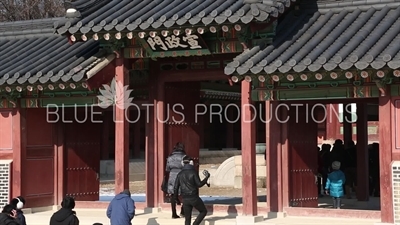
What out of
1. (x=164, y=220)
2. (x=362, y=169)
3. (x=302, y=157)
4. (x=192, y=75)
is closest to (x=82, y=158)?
(x=192, y=75)

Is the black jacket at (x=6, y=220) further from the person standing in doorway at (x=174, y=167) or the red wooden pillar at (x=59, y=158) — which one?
the red wooden pillar at (x=59, y=158)

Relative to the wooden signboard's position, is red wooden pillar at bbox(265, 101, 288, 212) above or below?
below

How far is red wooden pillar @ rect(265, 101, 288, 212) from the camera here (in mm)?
15199

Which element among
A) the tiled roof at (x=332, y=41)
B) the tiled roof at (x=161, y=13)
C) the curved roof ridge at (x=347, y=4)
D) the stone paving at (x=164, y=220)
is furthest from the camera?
the curved roof ridge at (x=347, y=4)

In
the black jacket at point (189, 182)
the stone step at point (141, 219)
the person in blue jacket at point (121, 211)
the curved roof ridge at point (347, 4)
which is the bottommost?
the stone step at point (141, 219)

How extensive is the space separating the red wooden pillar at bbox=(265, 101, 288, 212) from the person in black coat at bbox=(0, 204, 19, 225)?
19.5 feet

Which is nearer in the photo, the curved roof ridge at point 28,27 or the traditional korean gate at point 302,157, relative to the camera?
the traditional korean gate at point 302,157

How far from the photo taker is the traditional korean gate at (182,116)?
55.5 ft

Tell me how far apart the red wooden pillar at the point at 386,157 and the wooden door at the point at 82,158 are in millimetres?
7809

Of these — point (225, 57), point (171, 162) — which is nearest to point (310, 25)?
point (225, 57)

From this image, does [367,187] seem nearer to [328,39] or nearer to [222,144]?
[328,39]

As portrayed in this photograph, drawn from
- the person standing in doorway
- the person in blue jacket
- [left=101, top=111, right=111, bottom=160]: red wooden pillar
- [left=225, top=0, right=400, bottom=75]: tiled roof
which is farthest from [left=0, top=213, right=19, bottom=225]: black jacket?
[left=101, top=111, right=111, bottom=160]: red wooden pillar

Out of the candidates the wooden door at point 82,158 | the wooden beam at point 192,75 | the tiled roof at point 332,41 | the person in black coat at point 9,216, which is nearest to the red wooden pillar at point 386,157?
the tiled roof at point 332,41

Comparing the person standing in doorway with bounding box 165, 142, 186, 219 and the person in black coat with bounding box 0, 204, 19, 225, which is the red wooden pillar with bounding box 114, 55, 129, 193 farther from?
the person in black coat with bounding box 0, 204, 19, 225
